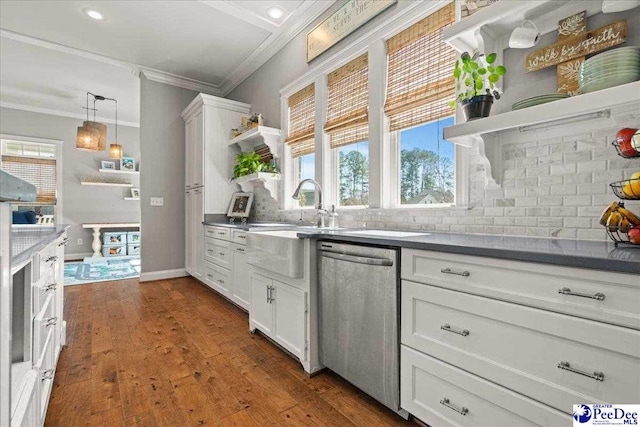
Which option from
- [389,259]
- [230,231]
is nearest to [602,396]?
[389,259]

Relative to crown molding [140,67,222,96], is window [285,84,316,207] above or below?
below

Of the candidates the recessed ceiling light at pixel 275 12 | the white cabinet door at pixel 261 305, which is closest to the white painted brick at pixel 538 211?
the white cabinet door at pixel 261 305

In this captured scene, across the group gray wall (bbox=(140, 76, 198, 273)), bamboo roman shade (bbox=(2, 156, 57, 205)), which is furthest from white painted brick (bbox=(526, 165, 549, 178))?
bamboo roman shade (bbox=(2, 156, 57, 205))

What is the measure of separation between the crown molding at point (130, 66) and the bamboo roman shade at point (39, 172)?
3.41 meters

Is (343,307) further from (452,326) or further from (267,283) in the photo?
(267,283)

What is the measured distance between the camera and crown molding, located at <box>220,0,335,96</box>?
3018 mm

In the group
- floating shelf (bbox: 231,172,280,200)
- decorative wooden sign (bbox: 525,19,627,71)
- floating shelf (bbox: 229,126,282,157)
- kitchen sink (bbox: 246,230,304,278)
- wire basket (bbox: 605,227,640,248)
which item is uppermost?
floating shelf (bbox: 229,126,282,157)

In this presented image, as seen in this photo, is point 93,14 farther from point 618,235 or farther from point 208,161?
point 618,235

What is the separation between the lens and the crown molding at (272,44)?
9.90 feet

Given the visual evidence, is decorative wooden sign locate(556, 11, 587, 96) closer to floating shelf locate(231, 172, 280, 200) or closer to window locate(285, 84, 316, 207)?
window locate(285, 84, 316, 207)

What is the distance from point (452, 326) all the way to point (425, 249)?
0.33m

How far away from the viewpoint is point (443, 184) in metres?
2.09

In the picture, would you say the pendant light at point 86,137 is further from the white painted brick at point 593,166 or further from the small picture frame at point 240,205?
the white painted brick at point 593,166
